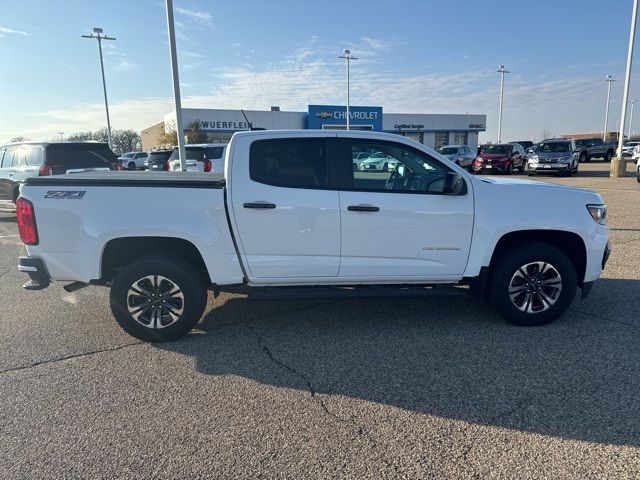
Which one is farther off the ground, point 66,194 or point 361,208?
point 66,194

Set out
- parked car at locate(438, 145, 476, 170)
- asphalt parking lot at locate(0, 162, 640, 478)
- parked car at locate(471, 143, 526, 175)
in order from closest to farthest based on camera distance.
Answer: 1. asphalt parking lot at locate(0, 162, 640, 478)
2. parked car at locate(471, 143, 526, 175)
3. parked car at locate(438, 145, 476, 170)

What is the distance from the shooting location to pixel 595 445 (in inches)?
107

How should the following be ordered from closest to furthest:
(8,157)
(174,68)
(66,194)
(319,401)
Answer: (319,401) → (66,194) → (174,68) → (8,157)

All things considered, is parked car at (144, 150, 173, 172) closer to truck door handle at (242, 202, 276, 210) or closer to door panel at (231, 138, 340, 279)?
door panel at (231, 138, 340, 279)

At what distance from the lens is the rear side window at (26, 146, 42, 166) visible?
10969 millimetres

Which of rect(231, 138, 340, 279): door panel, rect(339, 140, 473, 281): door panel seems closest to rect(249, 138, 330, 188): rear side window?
rect(231, 138, 340, 279): door panel

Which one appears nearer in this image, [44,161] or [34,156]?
[44,161]

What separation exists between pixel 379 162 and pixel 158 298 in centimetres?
252

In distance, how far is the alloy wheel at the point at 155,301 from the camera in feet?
13.8

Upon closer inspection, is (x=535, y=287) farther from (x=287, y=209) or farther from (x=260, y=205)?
(x=260, y=205)

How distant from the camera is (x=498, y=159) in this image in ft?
84.4

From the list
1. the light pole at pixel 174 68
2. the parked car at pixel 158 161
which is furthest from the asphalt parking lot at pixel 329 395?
the parked car at pixel 158 161

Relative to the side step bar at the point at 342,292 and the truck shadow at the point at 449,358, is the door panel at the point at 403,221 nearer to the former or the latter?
the side step bar at the point at 342,292

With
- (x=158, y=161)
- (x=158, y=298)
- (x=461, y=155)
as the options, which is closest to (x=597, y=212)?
(x=158, y=298)
